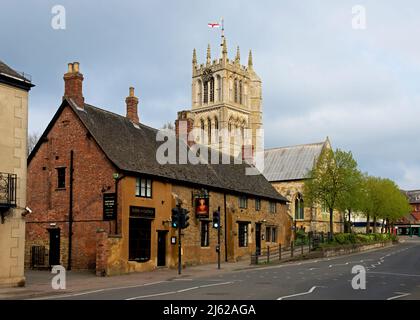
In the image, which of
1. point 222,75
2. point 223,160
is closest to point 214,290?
point 223,160

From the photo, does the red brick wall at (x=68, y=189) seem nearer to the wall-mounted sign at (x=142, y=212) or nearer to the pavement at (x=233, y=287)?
the wall-mounted sign at (x=142, y=212)

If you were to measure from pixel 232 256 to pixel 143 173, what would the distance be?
510 inches

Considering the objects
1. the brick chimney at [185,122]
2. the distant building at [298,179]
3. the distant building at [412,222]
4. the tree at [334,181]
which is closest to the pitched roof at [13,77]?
the brick chimney at [185,122]

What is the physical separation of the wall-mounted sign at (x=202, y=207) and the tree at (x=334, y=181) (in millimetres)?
20569

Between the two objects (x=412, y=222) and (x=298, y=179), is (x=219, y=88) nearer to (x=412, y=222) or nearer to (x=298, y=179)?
(x=298, y=179)

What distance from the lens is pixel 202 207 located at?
38.1 meters

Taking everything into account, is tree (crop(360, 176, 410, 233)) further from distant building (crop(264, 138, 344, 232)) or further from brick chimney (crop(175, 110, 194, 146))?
brick chimney (crop(175, 110, 194, 146))

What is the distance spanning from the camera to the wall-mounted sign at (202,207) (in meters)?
38.0

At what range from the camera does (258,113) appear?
121625mm

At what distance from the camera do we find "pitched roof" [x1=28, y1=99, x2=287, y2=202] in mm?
33594

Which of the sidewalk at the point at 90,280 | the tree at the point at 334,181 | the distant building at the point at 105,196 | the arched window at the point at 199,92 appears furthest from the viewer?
the arched window at the point at 199,92

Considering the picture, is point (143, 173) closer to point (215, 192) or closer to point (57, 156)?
point (57, 156)

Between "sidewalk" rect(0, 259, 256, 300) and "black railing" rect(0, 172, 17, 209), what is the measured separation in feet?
11.0

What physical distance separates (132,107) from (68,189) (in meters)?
8.78
